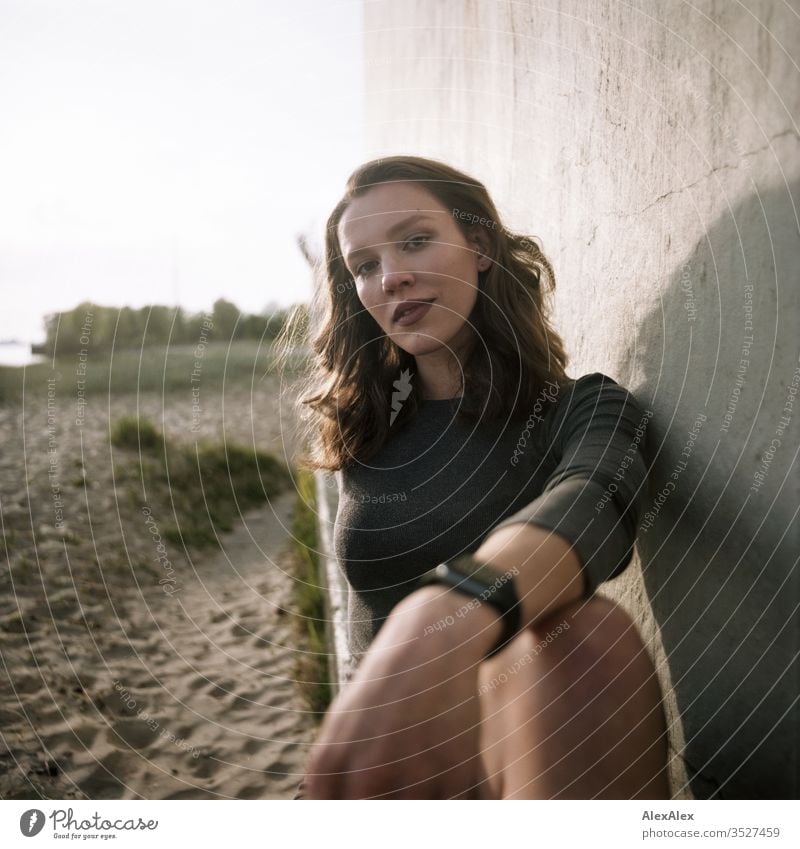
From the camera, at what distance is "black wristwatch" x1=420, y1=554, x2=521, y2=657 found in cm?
45

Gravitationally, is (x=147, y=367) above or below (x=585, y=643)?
above

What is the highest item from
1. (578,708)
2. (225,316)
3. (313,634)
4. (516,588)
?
(225,316)

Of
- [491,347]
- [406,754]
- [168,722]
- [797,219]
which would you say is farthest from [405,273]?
[168,722]

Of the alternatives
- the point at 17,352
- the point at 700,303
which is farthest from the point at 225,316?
the point at 700,303

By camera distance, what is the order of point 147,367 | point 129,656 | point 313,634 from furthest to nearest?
1. point 147,367
2. point 129,656
3. point 313,634

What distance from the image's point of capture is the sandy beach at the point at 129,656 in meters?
1.19

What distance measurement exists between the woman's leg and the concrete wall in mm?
98

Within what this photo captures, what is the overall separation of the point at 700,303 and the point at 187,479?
3974 millimetres

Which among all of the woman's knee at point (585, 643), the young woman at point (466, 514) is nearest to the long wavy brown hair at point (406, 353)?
the young woman at point (466, 514)

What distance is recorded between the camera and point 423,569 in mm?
747

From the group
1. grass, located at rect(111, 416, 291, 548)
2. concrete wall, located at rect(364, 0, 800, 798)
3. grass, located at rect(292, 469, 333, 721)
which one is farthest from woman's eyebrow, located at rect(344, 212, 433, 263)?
grass, located at rect(111, 416, 291, 548)

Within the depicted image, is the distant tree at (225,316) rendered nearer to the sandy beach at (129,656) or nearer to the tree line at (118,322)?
the tree line at (118,322)

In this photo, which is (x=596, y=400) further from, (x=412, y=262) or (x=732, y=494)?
(x=412, y=262)

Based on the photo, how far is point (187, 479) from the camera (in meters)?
4.28
